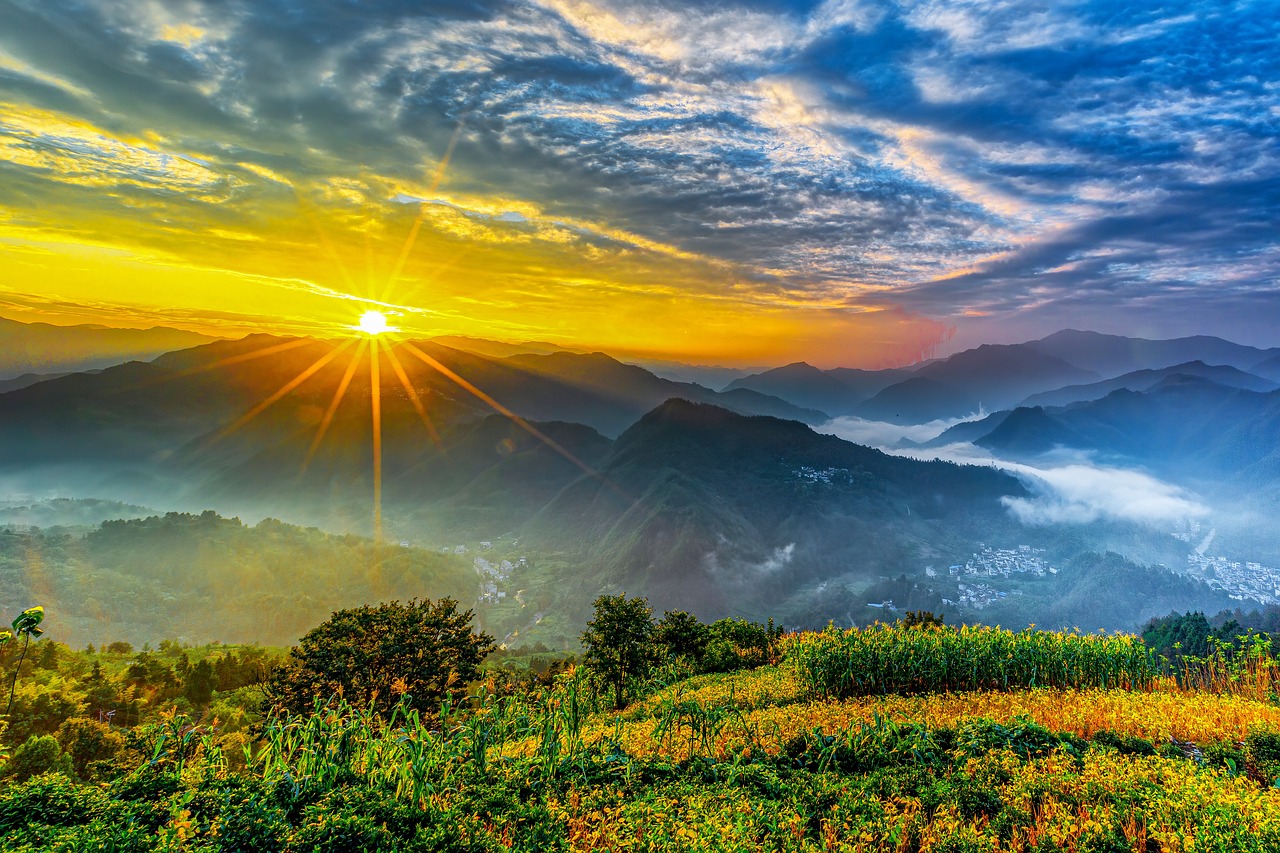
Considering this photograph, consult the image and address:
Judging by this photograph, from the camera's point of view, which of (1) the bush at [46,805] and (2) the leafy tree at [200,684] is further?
(2) the leafy tree at [200,684]

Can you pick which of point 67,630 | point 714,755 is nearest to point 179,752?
point 714,755

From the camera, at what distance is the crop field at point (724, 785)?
546 cm

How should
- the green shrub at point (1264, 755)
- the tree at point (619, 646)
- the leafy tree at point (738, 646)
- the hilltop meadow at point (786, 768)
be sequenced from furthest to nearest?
1. the leafy tree at point (738, 646)
2. the tree at point (619, 646)
3. the green shrub at point (1264, 755)
4. the hilltop meadow at point (786, 768)

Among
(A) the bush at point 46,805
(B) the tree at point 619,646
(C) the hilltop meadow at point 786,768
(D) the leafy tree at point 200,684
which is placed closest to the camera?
(A) the bush at point 46,805

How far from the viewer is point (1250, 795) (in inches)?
268

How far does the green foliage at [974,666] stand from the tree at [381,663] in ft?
34.2

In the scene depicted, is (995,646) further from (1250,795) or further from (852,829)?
(852,829)

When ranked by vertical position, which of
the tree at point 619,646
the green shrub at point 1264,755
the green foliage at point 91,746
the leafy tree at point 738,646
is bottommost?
the green foliage at point 91,746

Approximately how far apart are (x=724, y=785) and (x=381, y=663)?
13474mm

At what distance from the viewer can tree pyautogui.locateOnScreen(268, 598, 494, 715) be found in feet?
55.2

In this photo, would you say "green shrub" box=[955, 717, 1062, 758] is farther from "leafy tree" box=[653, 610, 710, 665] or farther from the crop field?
"leafy tree" box=[653, 610, 710, 665]

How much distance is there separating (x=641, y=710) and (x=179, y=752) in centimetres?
924

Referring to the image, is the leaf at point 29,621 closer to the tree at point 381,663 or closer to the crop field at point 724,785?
the crop field at point 724,785

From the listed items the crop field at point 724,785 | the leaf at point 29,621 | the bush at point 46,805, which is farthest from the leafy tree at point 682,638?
the bush at point 46,805
